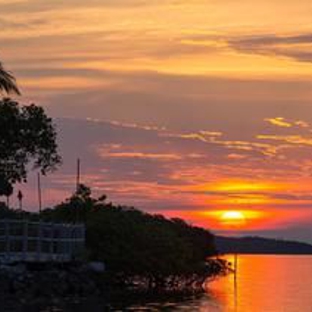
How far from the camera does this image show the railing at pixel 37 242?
5162 centimetres

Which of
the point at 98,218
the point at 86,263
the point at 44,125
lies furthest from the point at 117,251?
the point at 44,125

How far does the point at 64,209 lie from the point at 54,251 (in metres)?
18.1

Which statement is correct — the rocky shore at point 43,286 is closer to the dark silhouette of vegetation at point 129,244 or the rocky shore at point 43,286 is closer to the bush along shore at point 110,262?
the bush along shore at point 110,262

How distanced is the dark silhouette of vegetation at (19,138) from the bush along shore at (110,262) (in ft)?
15.5

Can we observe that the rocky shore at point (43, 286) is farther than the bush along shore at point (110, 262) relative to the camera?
No

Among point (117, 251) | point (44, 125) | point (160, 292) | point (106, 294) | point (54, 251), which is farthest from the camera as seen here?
point (160, 292)

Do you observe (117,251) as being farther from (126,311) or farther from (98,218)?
(126,311)

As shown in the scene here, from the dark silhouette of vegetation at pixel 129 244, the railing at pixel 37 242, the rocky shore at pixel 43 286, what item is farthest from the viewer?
the dark silhouette of vegetation at pixel 129 244

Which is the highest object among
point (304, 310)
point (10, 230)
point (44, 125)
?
point (44, 125)

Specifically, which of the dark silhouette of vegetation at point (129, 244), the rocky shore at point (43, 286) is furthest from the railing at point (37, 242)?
the dark silhouette of vegetation at point (129, 244)

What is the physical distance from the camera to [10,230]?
51562 mm

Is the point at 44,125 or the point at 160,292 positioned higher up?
the point at 44,125

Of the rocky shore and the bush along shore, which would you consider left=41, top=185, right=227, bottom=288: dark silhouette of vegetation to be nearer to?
the bush along shore

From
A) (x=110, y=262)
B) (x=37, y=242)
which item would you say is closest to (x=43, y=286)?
(x=37, y=242)
